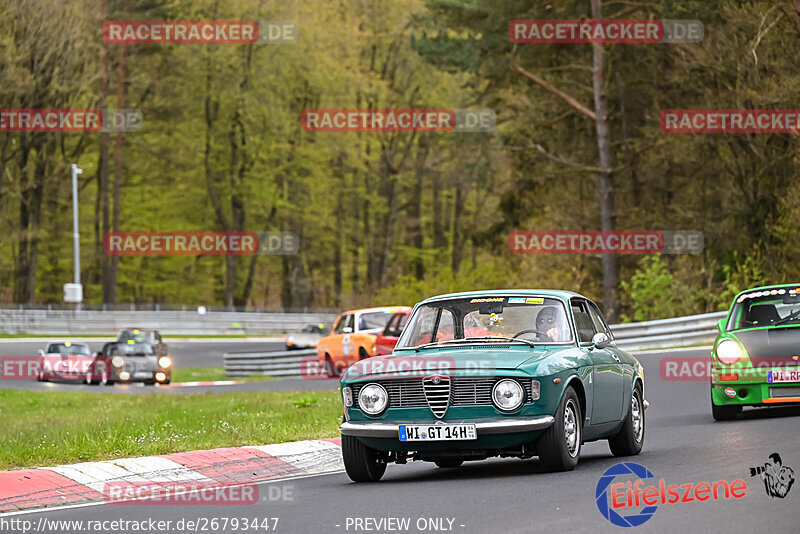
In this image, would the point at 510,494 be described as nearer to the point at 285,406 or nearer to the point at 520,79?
the point at 285,406

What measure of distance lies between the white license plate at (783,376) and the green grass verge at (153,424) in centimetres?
522

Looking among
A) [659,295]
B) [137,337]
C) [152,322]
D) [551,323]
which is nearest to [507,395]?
[551,323]

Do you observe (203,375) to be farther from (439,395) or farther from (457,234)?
(457,234)

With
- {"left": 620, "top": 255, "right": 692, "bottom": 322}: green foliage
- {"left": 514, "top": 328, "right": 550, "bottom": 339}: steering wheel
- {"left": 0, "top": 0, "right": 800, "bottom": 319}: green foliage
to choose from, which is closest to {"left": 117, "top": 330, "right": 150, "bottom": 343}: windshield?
{"left": 0, "top": 0, "right": 800, "bottom": 319}: green foliage

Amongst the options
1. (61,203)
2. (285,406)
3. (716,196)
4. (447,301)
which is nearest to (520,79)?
(716,196)

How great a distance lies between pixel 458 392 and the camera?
10.8 m

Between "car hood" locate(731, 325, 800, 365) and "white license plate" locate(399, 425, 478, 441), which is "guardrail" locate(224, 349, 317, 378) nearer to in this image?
"car hood" locate(731, 325, 800, 365)

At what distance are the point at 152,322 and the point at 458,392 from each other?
5433 centimetres

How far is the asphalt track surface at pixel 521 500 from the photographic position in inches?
336

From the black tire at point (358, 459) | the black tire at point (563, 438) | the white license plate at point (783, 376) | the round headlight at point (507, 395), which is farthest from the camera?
the white license plate at point (783, 376)

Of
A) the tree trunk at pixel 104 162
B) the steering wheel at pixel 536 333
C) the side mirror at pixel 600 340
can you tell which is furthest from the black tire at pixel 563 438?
the tree trunk at pixel 104 162

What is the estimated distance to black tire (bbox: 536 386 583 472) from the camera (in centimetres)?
1080

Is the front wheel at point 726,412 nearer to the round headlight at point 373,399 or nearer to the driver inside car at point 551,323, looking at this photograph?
the driver inside car at point 551,323

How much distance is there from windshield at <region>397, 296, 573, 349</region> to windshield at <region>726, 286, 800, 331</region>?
4.90m
